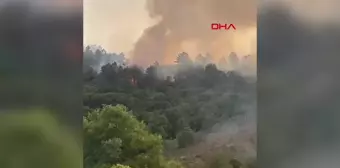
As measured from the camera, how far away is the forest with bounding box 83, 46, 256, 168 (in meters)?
1.02

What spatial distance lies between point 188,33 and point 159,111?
0.62ft

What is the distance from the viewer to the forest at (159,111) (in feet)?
3.34

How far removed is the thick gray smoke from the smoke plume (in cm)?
7

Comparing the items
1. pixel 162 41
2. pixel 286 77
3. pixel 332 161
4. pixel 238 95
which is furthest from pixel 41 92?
pixel 332 161

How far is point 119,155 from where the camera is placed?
102 cm

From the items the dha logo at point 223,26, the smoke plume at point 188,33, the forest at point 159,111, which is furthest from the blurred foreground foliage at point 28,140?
the dha logo at point 223,26

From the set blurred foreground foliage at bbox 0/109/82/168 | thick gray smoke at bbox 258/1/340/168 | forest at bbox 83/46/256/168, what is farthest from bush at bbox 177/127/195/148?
blurred foreground foliage at bbox 0/109/82/168

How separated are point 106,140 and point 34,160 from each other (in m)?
0.16

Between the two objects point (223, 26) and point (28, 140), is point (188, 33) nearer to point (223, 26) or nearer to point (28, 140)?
point (223, 26)

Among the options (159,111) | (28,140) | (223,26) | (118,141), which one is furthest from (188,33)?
(28,140)

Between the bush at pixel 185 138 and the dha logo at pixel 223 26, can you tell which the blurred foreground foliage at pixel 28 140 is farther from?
the dha logo at pixel 223 26

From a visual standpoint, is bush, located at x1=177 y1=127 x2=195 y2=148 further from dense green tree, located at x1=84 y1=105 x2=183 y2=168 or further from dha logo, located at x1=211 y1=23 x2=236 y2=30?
dha logo, located at x1=211 y1=23 x2=236 y2=30

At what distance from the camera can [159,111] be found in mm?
1038

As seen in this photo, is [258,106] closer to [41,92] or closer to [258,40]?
[258,40]
